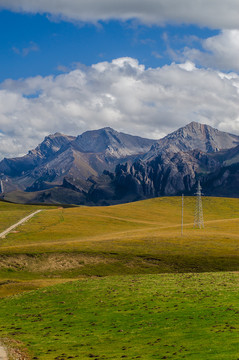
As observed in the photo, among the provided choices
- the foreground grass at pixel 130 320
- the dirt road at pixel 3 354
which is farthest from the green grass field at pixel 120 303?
the dirt road at pixel 3 354

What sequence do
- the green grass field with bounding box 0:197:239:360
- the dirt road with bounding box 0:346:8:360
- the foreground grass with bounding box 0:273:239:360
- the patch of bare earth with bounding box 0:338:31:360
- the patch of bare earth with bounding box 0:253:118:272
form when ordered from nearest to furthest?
the foreground grass with bounding box 0:273:239:360 < the dirt road with bounding box 0:346:8:360 < the patch of bare earth with bounding box 0:338:31:360 < the green grass field with bounding box 0:197:239:360 < the patch of bare earth with bounding box 0:253:118:272

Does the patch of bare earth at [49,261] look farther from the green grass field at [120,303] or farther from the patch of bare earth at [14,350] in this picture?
the patch of bare earth at [14,350]

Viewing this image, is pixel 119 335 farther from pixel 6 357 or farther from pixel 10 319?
pixel 10 319

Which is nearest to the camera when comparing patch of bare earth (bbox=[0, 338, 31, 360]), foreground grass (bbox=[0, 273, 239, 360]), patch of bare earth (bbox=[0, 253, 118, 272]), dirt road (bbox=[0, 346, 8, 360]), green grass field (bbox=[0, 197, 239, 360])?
foreground grass (bbox=[0, 273, 239, 360])

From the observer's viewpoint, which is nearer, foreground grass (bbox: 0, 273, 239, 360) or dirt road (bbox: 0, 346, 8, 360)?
foreground grass (bbox: 0, 273, 239, 360)

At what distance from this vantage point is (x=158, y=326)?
1508 inches

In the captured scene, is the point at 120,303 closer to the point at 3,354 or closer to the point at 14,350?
the point at 14,350

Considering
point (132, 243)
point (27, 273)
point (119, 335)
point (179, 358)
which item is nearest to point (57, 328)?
point (119, 335)

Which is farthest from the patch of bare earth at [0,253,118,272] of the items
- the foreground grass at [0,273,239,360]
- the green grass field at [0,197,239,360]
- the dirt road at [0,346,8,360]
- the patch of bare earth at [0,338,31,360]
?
the dirt road at [0,346,8,360]

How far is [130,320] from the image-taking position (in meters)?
41.5

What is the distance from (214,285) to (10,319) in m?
27.4

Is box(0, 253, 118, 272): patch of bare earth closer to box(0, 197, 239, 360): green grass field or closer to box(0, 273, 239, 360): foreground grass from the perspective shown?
box(0, 197, 239, 360): green grass field

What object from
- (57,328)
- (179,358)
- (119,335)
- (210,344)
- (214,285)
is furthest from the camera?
(214,285)

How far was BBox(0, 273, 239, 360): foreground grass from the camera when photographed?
106 ft
